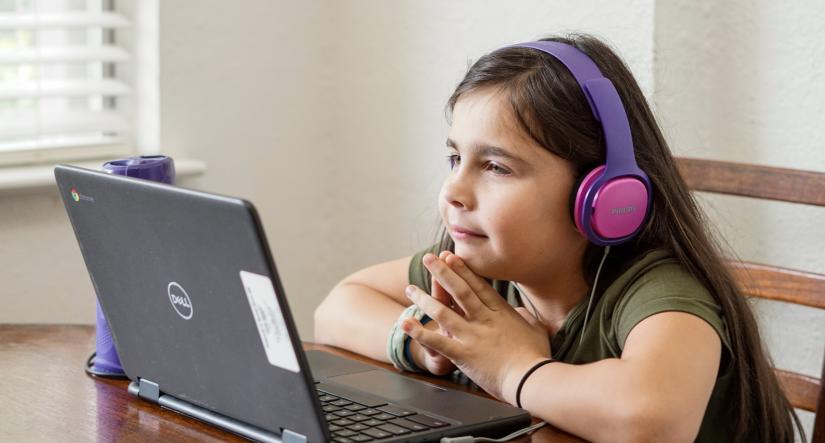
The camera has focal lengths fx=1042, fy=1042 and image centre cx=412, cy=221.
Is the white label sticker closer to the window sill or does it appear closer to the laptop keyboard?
the laptop keyboard

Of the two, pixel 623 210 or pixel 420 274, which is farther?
pixel 420 274

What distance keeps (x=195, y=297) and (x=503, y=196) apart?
40 cm

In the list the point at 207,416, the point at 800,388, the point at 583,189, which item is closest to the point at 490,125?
the point at 583,189

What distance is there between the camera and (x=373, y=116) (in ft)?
7.75

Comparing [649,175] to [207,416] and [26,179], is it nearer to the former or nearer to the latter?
[207,416]

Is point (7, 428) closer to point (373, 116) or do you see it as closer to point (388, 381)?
point (388, 381)

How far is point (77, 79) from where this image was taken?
2174 mm

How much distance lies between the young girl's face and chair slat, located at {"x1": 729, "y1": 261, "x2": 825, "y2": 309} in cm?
30

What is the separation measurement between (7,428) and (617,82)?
0.76 metres

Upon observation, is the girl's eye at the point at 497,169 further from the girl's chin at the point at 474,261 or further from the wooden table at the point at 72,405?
the wooden table at the point at 72,405

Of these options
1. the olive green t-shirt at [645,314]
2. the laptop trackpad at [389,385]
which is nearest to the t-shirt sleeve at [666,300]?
the olive green t-shirt at [645,314]

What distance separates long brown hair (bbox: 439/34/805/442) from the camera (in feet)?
3.86

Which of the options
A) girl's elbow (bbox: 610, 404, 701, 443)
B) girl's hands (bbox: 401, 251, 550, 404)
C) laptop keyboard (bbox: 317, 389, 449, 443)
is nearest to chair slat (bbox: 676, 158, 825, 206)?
girl's hands (bbox: 401, 251, 550, 404)

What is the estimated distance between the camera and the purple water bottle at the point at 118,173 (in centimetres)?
113
